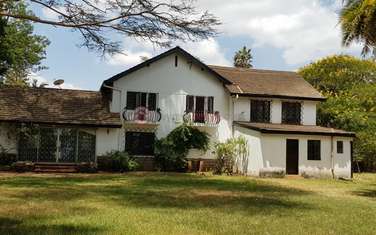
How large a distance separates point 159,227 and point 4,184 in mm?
11313

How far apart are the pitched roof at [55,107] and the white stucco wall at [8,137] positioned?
0.73m

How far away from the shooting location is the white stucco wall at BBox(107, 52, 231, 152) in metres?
32.2

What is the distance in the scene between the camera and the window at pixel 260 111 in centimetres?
3341

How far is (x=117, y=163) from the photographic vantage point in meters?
29.5

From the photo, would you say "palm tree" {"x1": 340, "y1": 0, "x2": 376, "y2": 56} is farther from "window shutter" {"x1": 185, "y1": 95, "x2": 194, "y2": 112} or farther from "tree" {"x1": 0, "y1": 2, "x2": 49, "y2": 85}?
"tree" {"x1": 0, "y1": 2, "x2": 49, "y2": 85}

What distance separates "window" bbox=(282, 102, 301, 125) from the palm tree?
12518 mm

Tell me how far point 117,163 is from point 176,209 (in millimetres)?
16019

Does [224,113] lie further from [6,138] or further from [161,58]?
[6,138]

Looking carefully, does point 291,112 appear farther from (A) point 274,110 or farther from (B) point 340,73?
(B) point 340,73

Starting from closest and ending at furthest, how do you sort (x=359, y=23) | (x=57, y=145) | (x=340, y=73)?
(x=359, y=23), (x=57, y=145), (x=340, y=73)

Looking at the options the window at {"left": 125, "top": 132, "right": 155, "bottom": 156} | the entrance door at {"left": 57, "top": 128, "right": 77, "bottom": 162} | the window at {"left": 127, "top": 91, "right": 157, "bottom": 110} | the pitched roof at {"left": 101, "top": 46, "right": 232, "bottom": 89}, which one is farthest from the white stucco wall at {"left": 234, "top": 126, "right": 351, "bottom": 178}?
the entrance door at {"left": 57, "top": 128, "right": 77, "bottom": 162}

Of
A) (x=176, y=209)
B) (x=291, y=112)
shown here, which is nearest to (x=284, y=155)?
(x=291, y=112)

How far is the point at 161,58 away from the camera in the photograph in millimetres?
32719

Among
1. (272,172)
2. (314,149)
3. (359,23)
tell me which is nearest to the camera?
(359,23)
